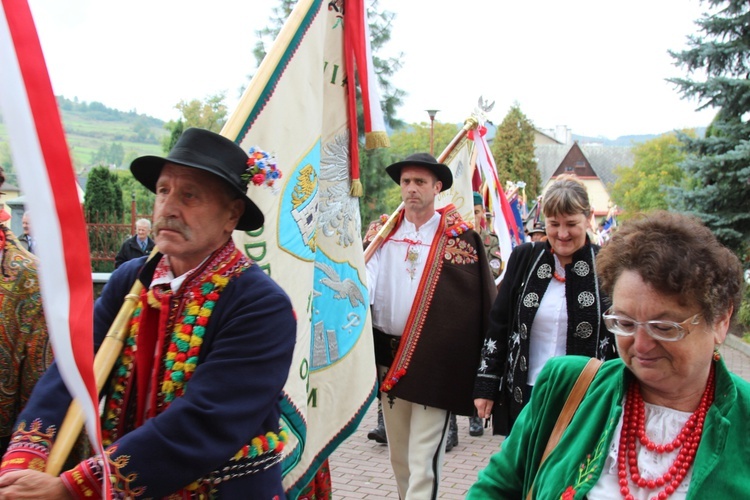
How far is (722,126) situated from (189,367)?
15.3 m

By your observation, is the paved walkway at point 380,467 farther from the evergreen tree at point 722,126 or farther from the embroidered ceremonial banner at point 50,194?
the evergreen tree at point 722,126

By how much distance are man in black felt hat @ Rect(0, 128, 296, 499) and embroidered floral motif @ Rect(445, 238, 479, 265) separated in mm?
2394

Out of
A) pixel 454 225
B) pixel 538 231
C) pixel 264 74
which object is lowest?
pixel 538 231

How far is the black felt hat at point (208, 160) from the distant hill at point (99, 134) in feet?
0.25

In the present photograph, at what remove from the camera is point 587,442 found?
2.29m

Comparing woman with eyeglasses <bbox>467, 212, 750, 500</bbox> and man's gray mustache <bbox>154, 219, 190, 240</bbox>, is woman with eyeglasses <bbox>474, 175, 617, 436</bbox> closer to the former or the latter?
woman with eyeglasses <bbox>467, 212, 750, 500</bbox>

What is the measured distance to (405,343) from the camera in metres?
5.02

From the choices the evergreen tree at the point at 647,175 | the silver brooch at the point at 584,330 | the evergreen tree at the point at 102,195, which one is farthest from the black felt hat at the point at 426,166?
the evergreen tree at the point at 647,175

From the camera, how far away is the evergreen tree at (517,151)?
6253 centimetres

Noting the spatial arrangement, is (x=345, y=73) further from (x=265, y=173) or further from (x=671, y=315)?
(x=671, y=315)

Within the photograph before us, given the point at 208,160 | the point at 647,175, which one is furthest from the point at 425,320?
the point at 647,175

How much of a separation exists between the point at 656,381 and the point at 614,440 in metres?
0.21

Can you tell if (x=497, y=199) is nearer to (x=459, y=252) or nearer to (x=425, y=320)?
(x=459, y=252)

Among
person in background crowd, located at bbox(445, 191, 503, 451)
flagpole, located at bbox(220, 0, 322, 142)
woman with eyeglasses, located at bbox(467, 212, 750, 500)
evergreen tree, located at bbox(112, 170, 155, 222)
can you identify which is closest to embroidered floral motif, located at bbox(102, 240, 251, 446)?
flagpole, located at bbox(220, 0, 322, 142)
